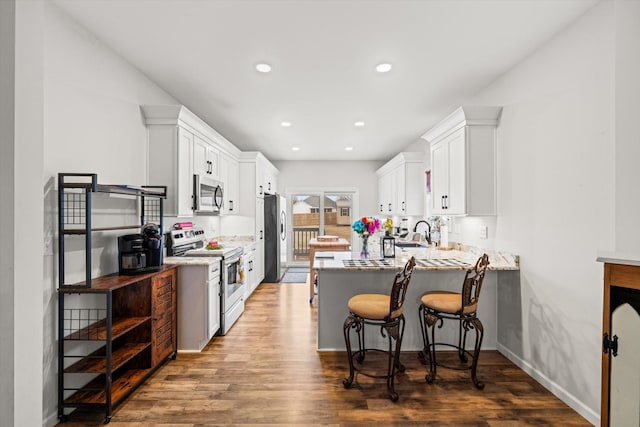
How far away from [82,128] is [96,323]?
1481 millimetres

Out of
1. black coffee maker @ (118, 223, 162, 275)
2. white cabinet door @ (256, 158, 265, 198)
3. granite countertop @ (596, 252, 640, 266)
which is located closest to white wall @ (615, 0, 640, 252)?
granite countertop @ (596, 252, 640, 266)

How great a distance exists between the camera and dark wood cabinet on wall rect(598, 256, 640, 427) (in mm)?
1295

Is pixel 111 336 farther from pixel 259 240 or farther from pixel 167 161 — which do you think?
pixel 259 240

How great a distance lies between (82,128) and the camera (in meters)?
2.33

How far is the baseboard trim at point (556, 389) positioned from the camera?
6.75 ft

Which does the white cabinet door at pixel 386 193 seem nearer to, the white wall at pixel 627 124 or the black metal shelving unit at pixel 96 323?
the white wall at pixel 627 124

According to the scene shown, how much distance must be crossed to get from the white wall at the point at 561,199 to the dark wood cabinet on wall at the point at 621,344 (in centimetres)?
75

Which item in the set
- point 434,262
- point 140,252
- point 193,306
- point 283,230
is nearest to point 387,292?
point 434,262

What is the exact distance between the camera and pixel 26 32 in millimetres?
1216

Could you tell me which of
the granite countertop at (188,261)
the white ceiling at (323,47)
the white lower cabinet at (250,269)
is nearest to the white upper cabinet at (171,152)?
the white ceiling at (323,47)

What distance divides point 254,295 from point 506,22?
4.78m

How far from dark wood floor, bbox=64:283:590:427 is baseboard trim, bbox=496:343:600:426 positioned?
37 mm

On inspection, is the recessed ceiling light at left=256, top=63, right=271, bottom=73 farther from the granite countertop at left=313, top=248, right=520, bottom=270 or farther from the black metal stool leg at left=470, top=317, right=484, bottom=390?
the black metal stool leg at left=470, top=317, right=484, bottom=390
